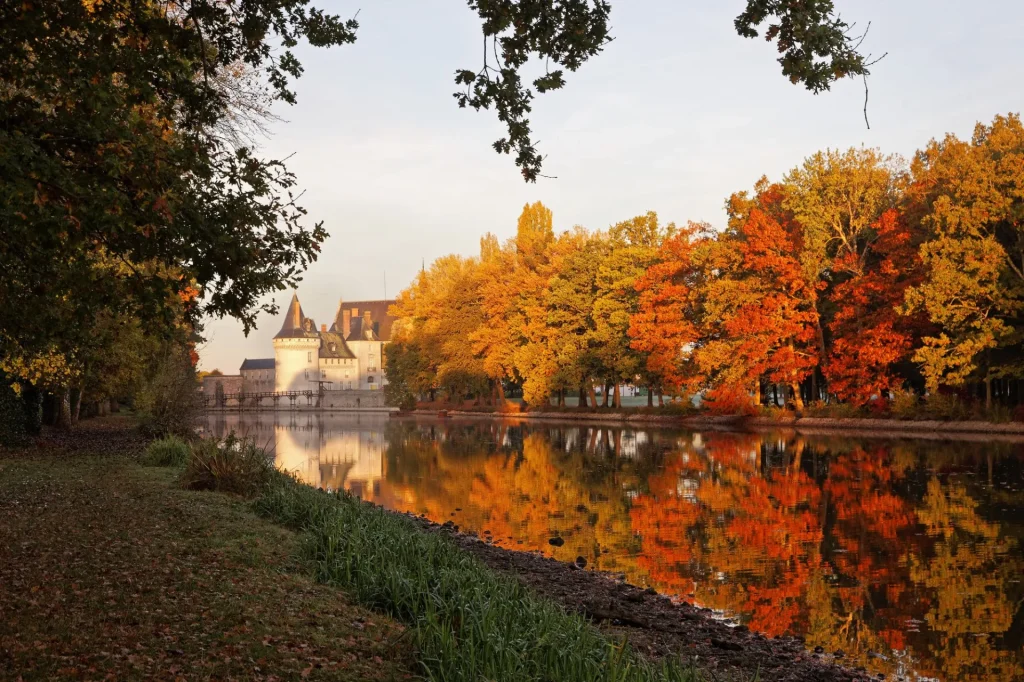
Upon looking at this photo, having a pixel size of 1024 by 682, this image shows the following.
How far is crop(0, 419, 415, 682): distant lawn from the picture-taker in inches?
227

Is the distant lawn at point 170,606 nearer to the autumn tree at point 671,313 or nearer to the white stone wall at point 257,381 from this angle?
the autumn tree at point 671,313

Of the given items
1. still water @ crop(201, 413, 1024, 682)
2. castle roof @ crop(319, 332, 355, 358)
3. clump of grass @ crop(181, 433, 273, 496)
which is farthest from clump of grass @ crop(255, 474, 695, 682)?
castle roof @ crop(319, 332, 355, 358)

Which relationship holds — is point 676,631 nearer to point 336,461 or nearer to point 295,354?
point 336,461

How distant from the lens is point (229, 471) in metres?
14.9

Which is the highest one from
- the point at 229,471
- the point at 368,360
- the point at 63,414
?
the point at 368,360

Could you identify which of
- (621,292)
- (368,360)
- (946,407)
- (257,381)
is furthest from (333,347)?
(946,407)

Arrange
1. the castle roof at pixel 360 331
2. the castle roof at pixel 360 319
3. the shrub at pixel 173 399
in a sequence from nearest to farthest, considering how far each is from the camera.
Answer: the shrub at pixel 173 399, the castle roof at pixel 360 331, the castle roof at pixel 360 319

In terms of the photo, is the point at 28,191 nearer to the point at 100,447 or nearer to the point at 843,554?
the point at 843,554

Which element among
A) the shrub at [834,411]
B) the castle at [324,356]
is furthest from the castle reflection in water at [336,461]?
the castle at [324,356]

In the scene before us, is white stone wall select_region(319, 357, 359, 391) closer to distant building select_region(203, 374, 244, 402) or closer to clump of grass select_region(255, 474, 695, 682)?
distant building select_region(203, 374, 244, 402)

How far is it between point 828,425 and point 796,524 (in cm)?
2445

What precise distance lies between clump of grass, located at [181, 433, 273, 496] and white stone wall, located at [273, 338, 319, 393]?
110 m

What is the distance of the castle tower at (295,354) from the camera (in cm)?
12344

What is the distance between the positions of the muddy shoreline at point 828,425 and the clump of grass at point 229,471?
2534 centimetres
